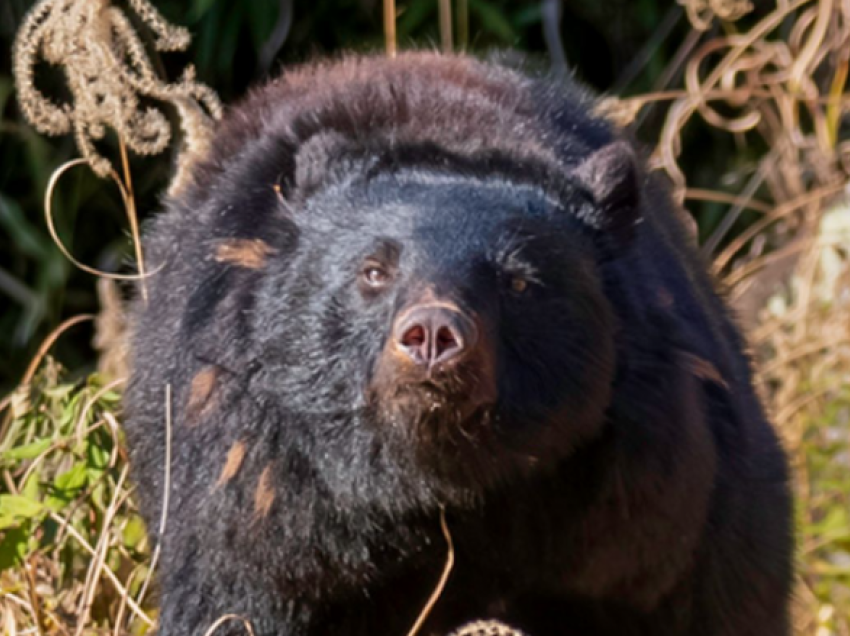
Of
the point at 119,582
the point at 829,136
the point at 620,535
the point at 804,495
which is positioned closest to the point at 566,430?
the point at 620,535

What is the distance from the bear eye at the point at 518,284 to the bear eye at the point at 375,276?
0.67 feet

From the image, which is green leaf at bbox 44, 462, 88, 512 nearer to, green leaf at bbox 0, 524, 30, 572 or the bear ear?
green leaf at bbox 0, 524, 30, 572

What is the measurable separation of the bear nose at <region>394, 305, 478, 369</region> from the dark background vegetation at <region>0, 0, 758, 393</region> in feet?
11.2

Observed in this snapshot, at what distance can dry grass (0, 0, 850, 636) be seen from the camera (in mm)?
4039

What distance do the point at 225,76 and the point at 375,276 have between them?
3.69m

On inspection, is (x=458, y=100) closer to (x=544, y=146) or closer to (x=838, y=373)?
(x=544, y=146)

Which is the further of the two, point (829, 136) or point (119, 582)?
point (829, 136)

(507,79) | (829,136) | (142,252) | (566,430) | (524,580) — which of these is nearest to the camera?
(566,430)

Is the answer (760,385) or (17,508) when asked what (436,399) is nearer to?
(17,508)

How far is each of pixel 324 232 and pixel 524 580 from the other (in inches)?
27.6

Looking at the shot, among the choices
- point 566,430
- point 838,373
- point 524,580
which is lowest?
point 524,580

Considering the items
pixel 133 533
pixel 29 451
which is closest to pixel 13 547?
pixel 29 451

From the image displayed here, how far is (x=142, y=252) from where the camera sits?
4.30 meters

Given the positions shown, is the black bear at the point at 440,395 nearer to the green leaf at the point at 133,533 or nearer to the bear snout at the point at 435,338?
the bear snout at the point at 435,338
